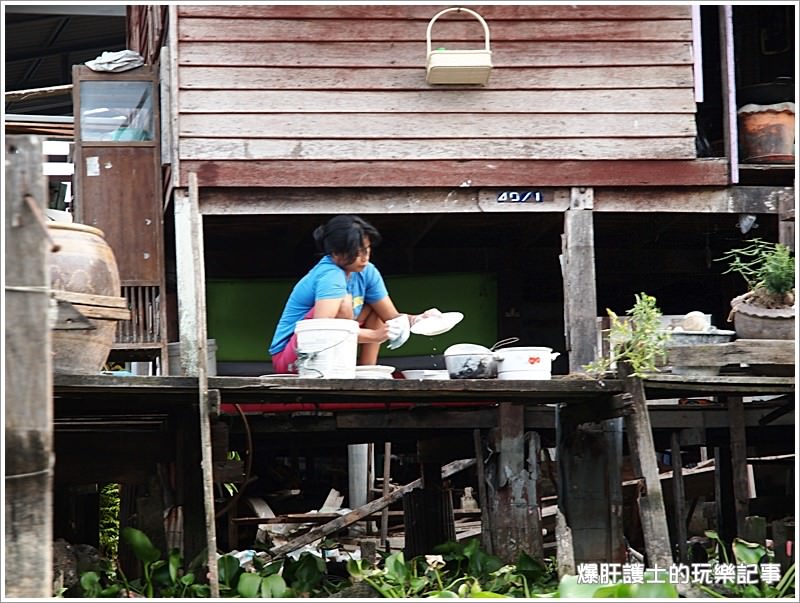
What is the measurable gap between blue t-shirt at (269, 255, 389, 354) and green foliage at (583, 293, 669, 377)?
1484 millimetres

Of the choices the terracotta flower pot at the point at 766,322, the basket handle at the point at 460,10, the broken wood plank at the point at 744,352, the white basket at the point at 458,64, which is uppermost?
the basket handle at the point at 460,10

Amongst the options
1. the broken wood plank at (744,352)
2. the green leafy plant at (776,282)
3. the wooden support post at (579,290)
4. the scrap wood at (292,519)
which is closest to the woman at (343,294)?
the wooden support post at (579,290)

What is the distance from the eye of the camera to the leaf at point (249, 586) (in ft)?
23.0

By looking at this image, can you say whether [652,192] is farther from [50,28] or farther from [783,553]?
[50,28]

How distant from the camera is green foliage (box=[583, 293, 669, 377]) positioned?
24.3 ft

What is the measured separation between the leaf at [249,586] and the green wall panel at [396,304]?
3873 millimetres

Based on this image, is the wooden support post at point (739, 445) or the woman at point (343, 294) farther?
the wooden support post at point (739, 445)

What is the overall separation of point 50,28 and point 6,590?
1256 centimetres

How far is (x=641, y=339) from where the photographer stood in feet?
24.4

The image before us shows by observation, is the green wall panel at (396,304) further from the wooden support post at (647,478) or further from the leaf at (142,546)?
the wooden support post at (647,478)

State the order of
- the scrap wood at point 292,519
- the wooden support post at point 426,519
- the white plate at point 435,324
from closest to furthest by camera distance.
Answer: the white plate at point 435,324 → the wooden support post at point 426,519 → the scrap wood at point 292,519

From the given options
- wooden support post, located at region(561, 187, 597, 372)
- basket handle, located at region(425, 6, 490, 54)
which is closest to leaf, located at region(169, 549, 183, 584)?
wooden support post, located at region(561, 187, 597, 372)

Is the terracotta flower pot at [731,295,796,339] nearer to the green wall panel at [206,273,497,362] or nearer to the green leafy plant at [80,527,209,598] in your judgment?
the green leafy plant at [80,527,209,598]

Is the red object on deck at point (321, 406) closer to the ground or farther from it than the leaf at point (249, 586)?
farther from it
